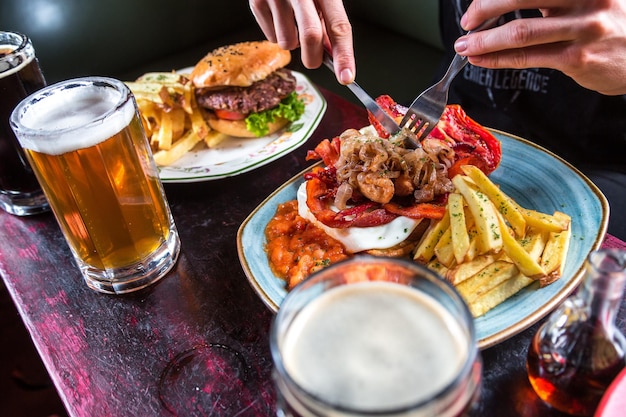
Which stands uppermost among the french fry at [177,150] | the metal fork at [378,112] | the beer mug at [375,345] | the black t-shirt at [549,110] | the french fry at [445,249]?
the beer mug at [375,345]

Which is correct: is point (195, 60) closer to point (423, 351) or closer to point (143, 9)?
point (143, 9)

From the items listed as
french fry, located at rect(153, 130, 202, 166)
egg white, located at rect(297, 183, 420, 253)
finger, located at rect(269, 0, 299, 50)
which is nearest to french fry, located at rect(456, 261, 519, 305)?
egg white, located at rect(297, 183, 420, 253)

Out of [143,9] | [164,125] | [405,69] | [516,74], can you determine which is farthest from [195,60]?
[516,74]

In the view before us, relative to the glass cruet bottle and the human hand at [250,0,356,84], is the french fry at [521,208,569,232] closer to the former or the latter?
the glass cruet bottle

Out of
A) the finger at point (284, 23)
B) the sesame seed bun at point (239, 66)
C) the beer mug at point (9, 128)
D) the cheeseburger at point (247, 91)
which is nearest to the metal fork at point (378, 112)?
the finger at point (284, 23)

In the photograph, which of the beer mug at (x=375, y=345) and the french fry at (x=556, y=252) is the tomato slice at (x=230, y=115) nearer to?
the french fry at (x=556, y=252)

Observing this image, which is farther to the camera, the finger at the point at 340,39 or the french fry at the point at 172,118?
the french fry at the point at 172,118

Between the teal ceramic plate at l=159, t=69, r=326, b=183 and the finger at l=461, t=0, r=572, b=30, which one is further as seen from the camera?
the teal ceramic plate at l=159, t=69, r=326, b=183
